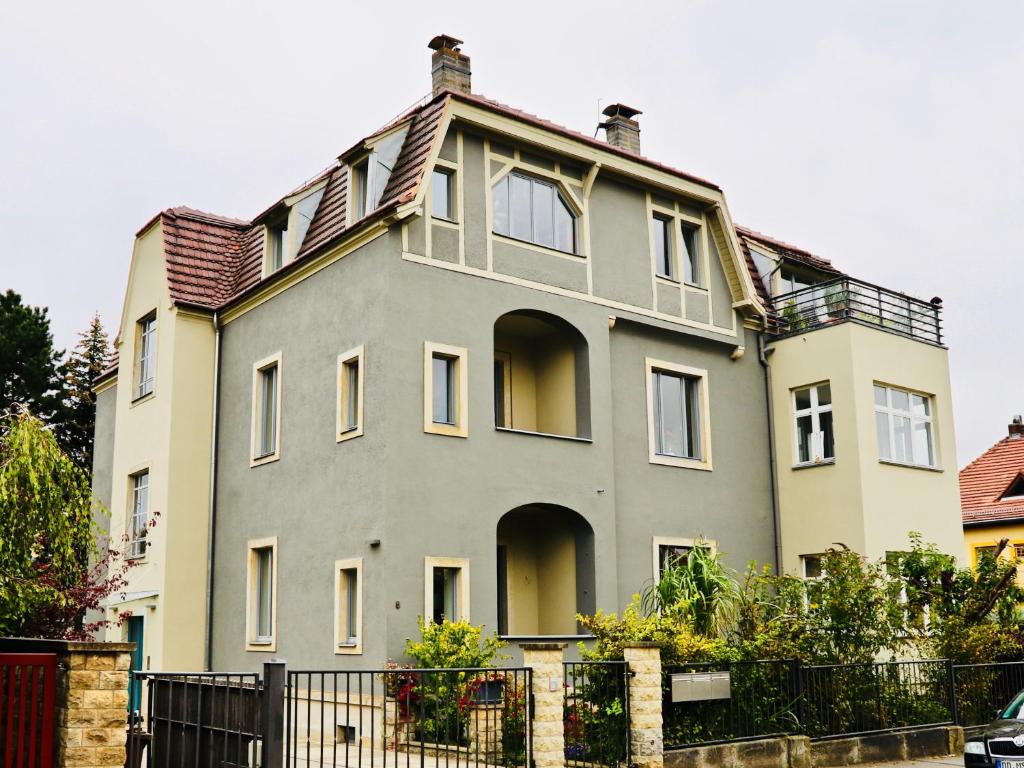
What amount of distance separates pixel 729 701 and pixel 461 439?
6.25m

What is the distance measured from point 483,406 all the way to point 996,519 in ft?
67.8

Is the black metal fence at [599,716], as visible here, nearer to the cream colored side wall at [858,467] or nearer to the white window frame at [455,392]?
the white window frame at [455,392]

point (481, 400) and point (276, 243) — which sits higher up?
point (276, 243)

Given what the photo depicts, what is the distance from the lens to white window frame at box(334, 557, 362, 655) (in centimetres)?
1750

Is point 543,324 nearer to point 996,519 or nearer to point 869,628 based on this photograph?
point 869,628

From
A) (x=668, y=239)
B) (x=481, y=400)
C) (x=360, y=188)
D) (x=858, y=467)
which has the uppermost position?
(x=360, y=188)

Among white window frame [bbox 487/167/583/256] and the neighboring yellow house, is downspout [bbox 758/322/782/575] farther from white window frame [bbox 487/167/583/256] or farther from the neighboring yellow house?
the neighboring yellow house

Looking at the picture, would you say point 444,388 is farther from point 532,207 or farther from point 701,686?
point 701,686

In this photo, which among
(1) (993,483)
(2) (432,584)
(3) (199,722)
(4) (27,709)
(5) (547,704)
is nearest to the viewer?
(4) (27,709)

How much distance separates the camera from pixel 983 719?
1820cm

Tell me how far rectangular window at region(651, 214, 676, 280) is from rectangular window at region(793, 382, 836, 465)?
150 inches

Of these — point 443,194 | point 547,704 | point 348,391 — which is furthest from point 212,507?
point 547,704

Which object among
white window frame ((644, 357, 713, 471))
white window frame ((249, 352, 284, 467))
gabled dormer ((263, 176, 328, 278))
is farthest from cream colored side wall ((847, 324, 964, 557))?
white window frame ((249, 352, 284, 467))

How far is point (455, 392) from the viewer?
1878cm
